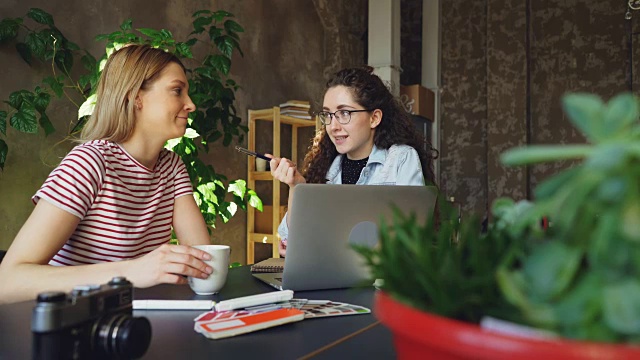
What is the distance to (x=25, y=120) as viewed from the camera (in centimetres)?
220

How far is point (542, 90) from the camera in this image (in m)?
5.75

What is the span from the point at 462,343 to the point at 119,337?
460mm

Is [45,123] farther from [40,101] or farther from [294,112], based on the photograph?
[294,112]

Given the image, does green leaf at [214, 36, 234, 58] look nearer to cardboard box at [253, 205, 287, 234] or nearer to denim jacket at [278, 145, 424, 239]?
denim jacket at [278, 145, 424, 239]

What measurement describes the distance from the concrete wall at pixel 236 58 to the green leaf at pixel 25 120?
35 cm

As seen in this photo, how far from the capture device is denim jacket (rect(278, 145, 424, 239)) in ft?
6.84

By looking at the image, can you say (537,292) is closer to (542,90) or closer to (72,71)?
(72,71)

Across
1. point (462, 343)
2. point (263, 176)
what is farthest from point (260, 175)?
point (462, 343)

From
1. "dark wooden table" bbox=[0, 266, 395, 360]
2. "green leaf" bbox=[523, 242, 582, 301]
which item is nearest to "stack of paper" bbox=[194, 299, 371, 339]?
"dark wooden table" bbox=[0, 266, 395, 360]

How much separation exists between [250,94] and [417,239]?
3.72 meters

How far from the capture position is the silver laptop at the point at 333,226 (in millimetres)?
1125

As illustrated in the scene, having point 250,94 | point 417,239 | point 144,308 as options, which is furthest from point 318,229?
point 250,94

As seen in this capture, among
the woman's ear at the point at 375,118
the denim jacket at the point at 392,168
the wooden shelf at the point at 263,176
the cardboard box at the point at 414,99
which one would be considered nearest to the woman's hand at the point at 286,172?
the denim jacket at the point at 392,168

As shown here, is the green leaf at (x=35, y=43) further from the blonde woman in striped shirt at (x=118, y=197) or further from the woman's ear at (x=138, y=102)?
the woman's ear at (x=138, y=102)
